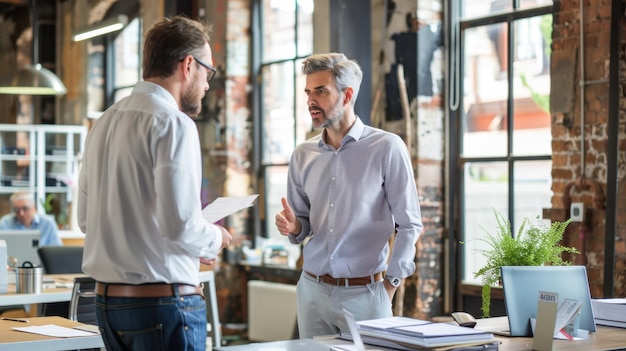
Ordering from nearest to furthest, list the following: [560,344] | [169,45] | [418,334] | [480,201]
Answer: [418,334]
[169,45]
[560,344]
[480,201]

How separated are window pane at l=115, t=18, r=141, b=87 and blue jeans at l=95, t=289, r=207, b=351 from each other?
31.0 feet

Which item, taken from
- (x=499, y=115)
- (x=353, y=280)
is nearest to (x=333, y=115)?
(x=353, y=280)

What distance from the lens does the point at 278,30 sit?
8773 mm

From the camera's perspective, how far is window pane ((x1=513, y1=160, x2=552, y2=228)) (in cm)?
593

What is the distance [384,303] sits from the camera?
3645mm

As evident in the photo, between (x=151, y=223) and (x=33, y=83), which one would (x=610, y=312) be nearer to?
(x=151, y=223)

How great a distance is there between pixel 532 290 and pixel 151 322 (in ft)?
4.16

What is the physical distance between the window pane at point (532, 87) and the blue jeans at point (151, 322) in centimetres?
377

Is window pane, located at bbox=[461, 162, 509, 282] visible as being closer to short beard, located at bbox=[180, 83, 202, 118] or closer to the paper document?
the paper document

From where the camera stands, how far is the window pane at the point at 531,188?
5926 mm

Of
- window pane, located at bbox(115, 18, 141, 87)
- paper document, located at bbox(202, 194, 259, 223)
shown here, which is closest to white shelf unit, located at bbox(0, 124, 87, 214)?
window pane, located at bbox(115, 18, 141, 87)

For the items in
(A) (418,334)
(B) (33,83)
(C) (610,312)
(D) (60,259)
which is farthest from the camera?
(B) (33,83)

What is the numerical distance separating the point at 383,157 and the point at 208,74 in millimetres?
980

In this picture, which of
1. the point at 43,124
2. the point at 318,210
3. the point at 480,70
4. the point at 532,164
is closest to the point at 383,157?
the point at 318,210
